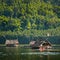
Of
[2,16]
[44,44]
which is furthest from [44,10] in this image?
[44,44]

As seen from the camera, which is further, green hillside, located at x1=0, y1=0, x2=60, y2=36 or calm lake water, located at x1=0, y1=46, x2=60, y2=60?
green hillside, located at x1=0, y1=0, x2=60, y2=36

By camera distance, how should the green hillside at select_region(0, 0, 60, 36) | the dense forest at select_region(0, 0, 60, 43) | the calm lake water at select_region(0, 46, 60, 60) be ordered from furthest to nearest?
the green hillside at select_region(0, 0, 60, 36) → the dense forest at select_region(0, 0, 60, 43) → the calm lake water at select_region(0, 46, 60, 60)

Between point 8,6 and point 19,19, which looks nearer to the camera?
point 19,19

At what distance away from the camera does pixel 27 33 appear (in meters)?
167

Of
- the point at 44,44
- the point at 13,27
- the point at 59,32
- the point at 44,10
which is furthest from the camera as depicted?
the point at 44,10

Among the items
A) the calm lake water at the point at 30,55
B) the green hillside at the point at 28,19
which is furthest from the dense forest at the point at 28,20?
the calm lake water at the point at 30,55

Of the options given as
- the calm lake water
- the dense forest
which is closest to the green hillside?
the dense forest

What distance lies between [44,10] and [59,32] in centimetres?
3119

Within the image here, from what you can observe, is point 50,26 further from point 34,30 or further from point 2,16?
point 2,16

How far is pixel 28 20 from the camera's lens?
18162 centimetres

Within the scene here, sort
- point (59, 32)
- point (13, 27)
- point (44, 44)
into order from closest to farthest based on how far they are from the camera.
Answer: point (44, 44), point (59, 32), point (13, 27)

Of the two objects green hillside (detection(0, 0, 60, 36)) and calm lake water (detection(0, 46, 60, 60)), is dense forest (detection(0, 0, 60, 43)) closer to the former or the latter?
green hillside (detection(0, 0, 60, 36))

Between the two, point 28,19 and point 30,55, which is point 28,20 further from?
point 30,55

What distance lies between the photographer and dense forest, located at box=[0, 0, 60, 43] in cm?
16932
